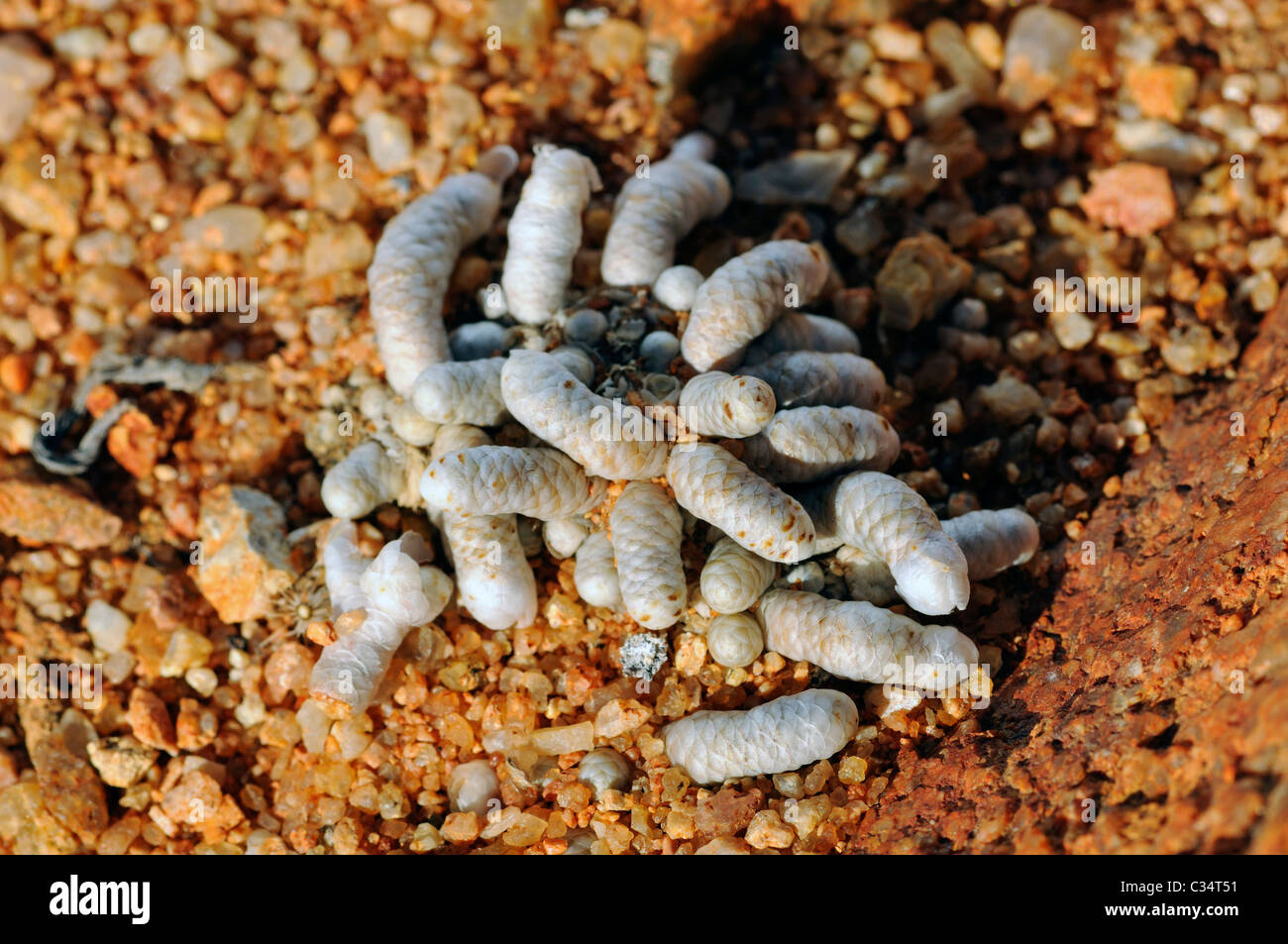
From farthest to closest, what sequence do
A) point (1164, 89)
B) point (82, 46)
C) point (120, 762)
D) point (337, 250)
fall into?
point (82, 46) → point (1164, 89) → point (337, 250) → point (120, 762)

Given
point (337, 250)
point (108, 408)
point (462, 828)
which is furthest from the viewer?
point (337, 250)

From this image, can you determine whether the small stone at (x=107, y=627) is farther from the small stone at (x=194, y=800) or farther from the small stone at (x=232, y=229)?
the small stone at (x=232, y=229)

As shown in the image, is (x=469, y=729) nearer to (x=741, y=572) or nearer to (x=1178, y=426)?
(x=741, y=572)

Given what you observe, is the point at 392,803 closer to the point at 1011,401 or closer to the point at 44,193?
the point at 1011,401

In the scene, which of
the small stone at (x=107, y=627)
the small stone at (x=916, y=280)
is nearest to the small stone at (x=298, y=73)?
the small stone at (x=107, y=627)

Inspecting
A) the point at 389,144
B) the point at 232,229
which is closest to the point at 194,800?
the point at 232,229
